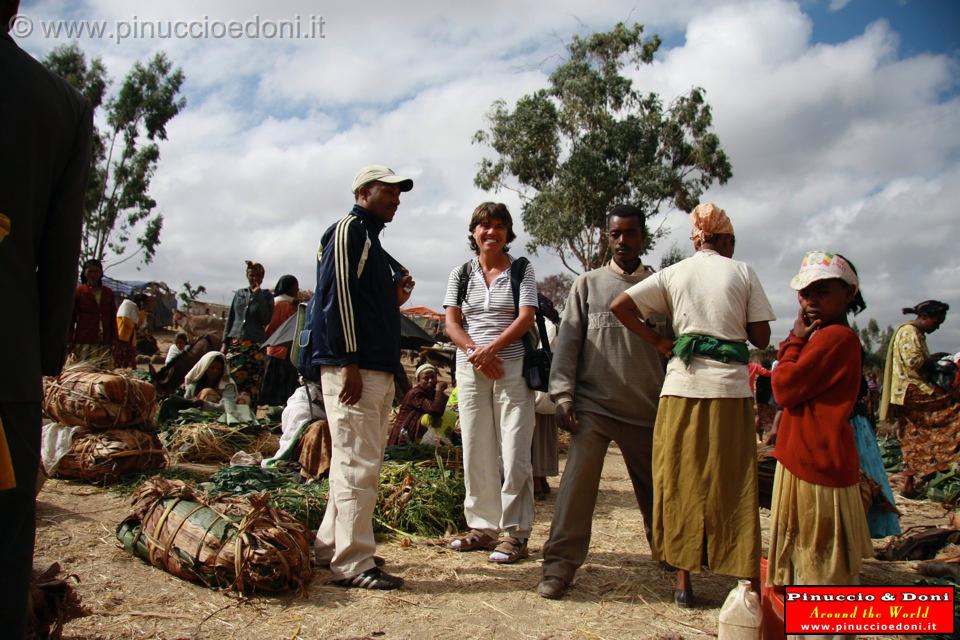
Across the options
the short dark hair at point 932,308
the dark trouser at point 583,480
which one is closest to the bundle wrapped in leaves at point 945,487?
the short dark hair at point 932,308

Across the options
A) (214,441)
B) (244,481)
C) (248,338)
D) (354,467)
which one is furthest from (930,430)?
(248,338)

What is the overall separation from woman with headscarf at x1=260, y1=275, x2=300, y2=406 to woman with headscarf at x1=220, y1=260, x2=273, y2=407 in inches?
8.2

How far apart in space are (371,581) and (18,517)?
79.0 inches

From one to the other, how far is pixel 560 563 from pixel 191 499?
6.52ft

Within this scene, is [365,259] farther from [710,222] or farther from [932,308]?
[932,308]

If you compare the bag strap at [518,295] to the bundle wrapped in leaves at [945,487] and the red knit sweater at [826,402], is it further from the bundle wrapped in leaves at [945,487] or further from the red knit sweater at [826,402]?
the bundle wrapped in leaves at [945,487]

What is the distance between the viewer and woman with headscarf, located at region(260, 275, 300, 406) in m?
7.34

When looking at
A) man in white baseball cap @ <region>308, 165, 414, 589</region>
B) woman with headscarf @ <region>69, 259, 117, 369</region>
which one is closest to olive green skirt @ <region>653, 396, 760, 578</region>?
man in white baseball cap @ <region>308, 165, 414, 589</region>

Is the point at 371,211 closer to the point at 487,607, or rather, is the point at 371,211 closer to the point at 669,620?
the point at 487,607

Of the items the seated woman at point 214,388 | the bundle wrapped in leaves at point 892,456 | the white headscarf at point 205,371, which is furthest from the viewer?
the bundle wrapped in leaves at point 892,456

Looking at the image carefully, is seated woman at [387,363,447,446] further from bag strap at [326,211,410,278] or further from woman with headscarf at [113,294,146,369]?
woman with headscarf at [113,294,146,369]

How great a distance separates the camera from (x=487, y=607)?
10.9 feet

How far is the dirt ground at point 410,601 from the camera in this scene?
9.71ft

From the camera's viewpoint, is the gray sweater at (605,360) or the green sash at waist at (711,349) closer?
the green sash at waist at (711,349)
